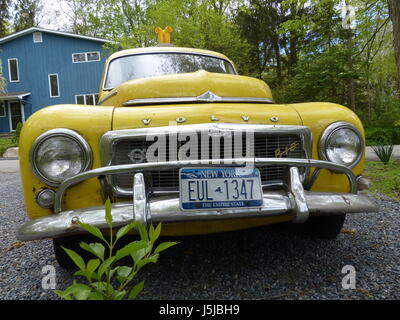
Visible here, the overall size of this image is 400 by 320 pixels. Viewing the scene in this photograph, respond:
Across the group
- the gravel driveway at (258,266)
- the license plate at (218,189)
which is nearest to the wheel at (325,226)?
the gravel driveway at (258,266)

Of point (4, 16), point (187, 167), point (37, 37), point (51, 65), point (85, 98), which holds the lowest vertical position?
point (187, 167)

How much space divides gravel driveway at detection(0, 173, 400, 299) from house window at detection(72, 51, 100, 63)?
1627 cm

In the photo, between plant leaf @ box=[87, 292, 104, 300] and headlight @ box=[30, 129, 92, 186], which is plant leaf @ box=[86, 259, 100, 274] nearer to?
plant leaf @ box=[87, 292, 104, 300]

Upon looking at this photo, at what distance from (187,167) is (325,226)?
4.24ft

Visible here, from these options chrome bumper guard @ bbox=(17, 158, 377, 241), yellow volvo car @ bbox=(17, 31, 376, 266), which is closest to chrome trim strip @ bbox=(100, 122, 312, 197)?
yellow volvo car @ bbox=(17, 31, 376, 266)

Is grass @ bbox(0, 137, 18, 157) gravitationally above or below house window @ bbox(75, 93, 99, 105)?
below

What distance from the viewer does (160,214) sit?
1.41m

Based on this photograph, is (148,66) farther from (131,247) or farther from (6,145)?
(6,145)

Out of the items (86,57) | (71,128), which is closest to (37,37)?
(86,57)

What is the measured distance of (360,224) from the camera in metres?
2.64

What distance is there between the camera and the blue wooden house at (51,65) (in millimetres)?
16828

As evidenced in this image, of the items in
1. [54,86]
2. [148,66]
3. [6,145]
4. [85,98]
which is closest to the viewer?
[148,66]

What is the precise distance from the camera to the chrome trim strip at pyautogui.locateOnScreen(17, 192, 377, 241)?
54.6 inches
